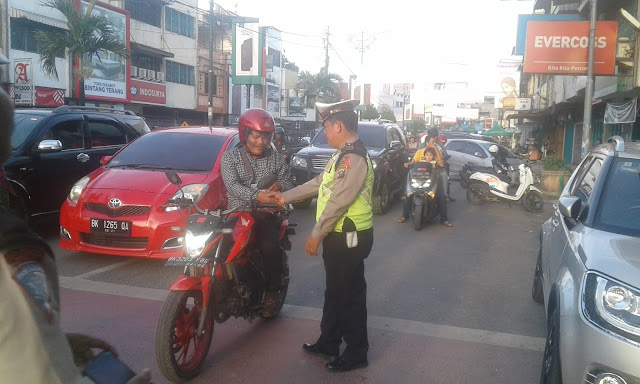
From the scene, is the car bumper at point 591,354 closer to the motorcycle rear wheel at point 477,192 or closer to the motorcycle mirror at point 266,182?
the motorcycle mirror at point 266,182

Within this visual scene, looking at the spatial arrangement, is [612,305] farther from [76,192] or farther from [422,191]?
[422,191]

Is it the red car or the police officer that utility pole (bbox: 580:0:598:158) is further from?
the police officer

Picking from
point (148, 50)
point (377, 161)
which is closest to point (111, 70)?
point (148, 50)

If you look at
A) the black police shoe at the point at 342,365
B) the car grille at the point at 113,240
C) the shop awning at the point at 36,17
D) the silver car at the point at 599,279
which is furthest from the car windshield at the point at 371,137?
the shop awning at the point at 36,17

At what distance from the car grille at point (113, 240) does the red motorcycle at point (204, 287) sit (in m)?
2.45

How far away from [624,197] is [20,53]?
26.1 metres

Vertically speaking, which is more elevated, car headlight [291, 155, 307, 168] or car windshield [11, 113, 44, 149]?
car windshield [11, 113, 44, 149]

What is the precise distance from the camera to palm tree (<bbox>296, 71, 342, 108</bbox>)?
175ft

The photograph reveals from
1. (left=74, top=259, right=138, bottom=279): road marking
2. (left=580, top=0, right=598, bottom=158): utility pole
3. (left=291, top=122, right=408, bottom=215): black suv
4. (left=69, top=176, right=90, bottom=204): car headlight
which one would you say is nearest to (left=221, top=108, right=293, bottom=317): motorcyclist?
(left=74, top=259, right=138, bottom=279): road marking

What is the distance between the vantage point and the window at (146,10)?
3403 cm

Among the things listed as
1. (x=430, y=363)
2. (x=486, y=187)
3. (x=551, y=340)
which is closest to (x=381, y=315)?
(x=430, y=363)

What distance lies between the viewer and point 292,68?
63781 mm

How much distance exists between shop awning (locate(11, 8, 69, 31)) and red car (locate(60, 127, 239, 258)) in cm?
2065

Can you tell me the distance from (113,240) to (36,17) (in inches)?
897
